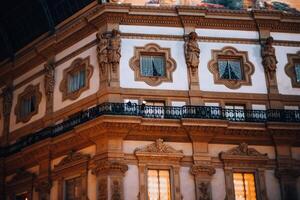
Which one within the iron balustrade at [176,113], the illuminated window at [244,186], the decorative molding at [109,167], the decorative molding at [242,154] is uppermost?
the iron balustrade at [176,113]

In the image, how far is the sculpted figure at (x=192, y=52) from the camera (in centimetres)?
3403

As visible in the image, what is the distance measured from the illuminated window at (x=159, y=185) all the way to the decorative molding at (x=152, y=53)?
212 inches

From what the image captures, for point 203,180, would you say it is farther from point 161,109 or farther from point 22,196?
point 22,196

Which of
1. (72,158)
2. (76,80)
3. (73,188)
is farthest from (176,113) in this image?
(73,188)

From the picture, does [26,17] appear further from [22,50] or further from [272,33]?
[272,33]

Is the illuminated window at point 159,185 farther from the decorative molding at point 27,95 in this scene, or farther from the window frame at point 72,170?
the decorative molding at point 27,95

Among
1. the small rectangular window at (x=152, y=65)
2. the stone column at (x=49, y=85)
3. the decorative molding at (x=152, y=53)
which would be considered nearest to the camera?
the decorative molding at (x=152, y=53)

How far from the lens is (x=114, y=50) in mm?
33250

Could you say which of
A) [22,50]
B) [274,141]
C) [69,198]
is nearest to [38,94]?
[22,50]

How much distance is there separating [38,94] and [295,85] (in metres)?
16.5

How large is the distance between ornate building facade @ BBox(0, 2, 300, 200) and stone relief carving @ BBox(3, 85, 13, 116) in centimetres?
201

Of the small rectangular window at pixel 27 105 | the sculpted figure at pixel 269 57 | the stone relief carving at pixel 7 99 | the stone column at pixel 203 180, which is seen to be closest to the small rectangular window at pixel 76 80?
the small rectangular window at pixel 27 105

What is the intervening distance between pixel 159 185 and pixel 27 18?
15989 mm

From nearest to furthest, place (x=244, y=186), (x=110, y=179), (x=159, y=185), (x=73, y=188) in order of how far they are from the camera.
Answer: (x=110, y=179) < (x=159, y=185) < (x=244, y=186) < (x=73, y=188)
